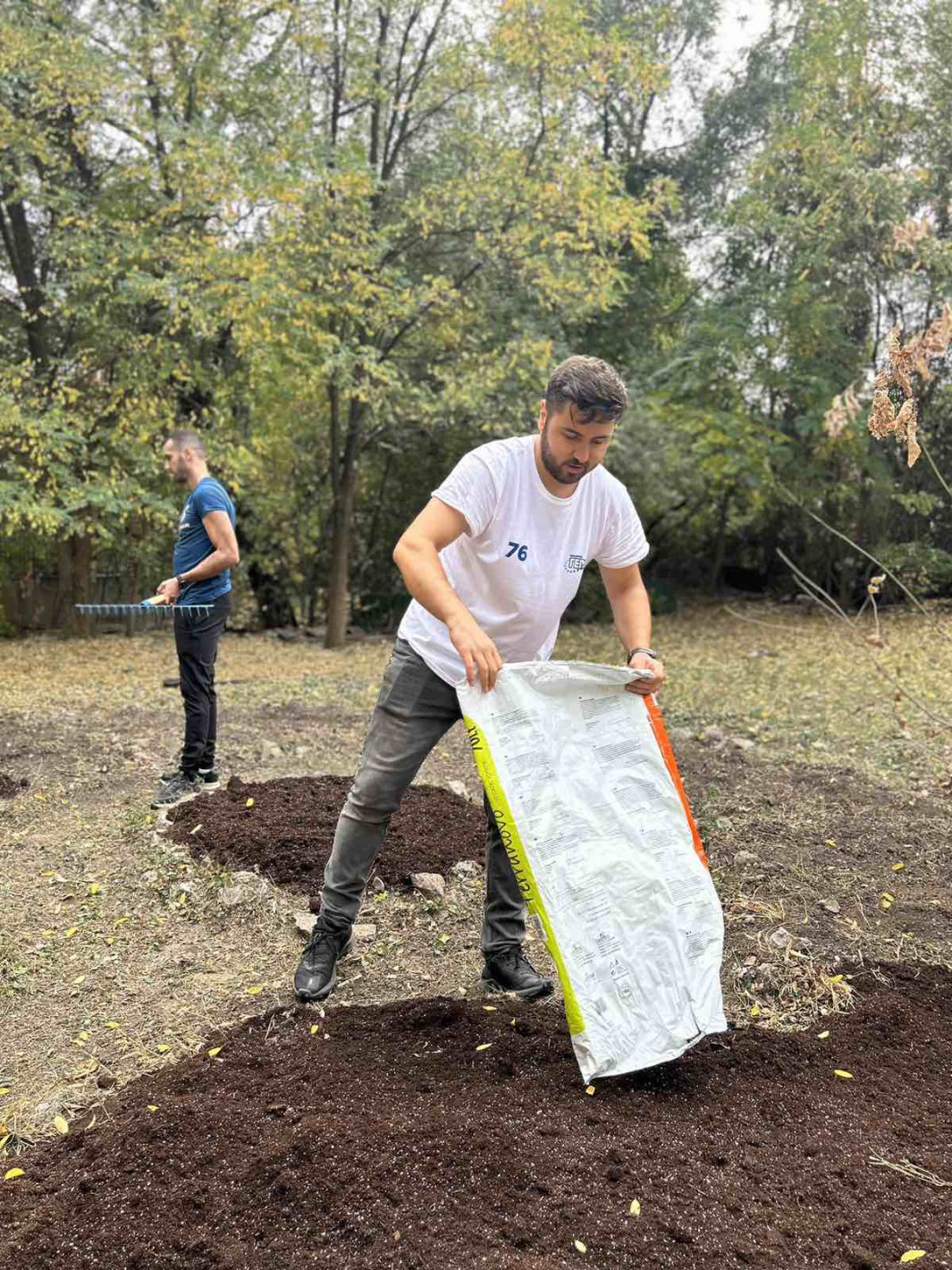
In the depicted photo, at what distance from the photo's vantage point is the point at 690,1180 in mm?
2057

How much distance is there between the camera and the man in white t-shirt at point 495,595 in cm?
Result: 242

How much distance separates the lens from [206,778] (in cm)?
518

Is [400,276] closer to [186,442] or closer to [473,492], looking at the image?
[186,442]

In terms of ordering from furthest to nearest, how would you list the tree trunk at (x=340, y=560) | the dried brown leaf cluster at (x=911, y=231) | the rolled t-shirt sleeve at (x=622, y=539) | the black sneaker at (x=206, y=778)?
the tree trunk at (x=340, y=560) → the black sneaker at (x=206, y=778) → the dried brown leaf cluster at (x=911, y=231) → the rolled t-shirt sleeve at (x=622, y=539)

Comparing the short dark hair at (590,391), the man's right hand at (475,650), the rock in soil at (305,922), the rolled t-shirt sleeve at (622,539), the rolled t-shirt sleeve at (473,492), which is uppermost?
the short dark hair at (590,391)

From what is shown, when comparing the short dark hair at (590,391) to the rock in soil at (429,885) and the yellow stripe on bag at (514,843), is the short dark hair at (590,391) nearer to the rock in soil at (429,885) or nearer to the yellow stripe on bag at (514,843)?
the yellow stripe on bag at (514,843)

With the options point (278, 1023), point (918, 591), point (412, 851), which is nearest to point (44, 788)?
point (412, 851)

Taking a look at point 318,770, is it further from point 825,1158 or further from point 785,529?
point 785,529

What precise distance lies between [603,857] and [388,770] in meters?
0.65

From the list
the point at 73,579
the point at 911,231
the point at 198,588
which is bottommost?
the point at 73,579

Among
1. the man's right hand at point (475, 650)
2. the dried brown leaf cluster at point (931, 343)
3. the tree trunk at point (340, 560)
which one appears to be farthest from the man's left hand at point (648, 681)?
the tree trunk at point (340, 560)

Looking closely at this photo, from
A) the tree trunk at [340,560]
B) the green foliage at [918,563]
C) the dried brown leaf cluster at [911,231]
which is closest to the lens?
the dried brown leaf cluster at [911,231]

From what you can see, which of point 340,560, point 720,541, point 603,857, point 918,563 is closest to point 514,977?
point 603,857

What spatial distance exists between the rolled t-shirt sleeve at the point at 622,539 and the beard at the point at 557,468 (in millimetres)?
228
